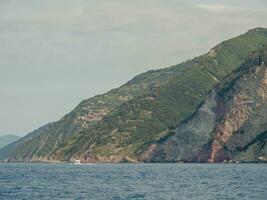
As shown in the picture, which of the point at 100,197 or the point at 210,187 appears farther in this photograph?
the point at 210,187

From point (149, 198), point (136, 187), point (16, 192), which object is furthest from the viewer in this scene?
point (136, 187)

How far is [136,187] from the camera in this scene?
501ft

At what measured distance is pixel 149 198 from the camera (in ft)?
398

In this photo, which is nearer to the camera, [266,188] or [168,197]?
[168,197]

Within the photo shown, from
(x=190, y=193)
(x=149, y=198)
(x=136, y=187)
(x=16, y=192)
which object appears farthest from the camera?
(x=136, y=187)

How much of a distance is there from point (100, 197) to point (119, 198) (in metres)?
4.37

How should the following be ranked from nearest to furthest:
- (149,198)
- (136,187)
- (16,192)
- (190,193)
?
(149,198) → (190,193) → (16,192) → (136,187)

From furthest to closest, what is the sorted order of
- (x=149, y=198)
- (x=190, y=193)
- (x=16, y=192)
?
(x=16, y=192), (x=190, y=193), (x=149, y=198)

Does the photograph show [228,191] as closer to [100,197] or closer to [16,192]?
[100,197]

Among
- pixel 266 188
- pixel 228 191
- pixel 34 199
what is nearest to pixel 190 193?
pixel 228 191

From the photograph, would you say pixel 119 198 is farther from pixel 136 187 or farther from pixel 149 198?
pixel 136 187

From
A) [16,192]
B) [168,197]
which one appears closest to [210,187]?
[168,197]

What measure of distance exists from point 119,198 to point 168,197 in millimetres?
8389

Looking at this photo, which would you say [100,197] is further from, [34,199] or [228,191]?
[228,191]
